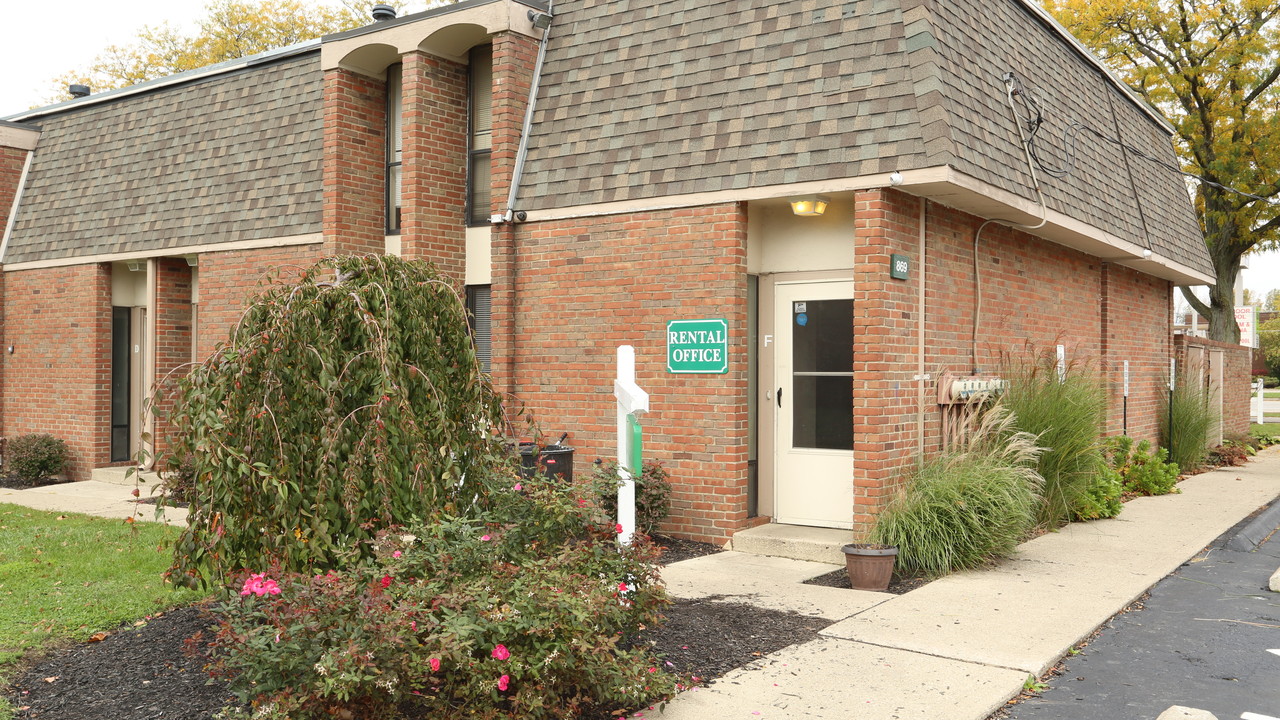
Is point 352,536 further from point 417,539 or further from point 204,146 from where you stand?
point 204,146

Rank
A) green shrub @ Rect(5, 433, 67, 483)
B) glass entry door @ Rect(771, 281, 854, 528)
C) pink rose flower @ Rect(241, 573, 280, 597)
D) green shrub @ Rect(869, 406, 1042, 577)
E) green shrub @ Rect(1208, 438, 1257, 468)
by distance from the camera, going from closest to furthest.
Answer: pink rose flower @ Rect(241, 573, 280, 597), green shrub @ Rect(869, 406, 1042, 577), glass entry door @ Rect(771, 281, 854, 528), green shrub @ Rect(5, 433, 67, 483), green shrub @ Rect(1208, 438, 1257, 468)

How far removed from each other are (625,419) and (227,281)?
26.2ft

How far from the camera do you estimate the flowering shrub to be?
3.95 meters

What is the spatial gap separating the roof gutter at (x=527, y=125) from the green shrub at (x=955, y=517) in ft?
15.1

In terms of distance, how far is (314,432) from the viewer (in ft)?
17.0

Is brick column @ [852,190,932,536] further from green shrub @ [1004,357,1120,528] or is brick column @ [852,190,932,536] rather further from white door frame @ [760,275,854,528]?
green shrub @ [1004,357,1120,528]

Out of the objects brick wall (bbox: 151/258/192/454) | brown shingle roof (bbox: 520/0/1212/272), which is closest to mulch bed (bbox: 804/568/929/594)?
brown shingle roof (bbox: 520/0/1212/272)

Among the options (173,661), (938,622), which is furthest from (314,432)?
(938,622)

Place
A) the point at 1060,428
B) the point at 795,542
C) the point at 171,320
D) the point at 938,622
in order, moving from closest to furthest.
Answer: the point at 938,622 < the point at 795,542 < the point at 1060,428 < the point at 171,320

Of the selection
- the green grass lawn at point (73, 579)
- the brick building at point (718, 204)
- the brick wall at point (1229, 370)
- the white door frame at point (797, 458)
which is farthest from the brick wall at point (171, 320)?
the brick wall at point (1229, 370)

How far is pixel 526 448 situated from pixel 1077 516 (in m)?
5.70

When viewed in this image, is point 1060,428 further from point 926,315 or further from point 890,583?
point 890,583

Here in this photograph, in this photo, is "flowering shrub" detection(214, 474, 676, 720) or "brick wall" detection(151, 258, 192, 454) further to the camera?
"brick wall" detection(151, 258, 192, 454)

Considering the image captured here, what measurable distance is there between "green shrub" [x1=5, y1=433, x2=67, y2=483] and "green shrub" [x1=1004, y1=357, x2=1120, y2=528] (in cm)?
1236
